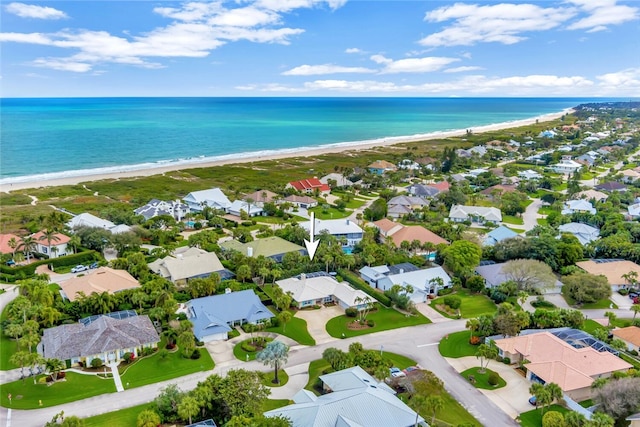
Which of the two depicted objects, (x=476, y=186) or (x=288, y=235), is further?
(x=476, y=186)

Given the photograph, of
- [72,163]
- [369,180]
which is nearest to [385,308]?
[369,180]

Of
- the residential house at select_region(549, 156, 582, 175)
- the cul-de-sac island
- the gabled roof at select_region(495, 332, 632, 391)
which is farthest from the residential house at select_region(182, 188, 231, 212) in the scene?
the residential house at select_region(549, 156, 582, 175)

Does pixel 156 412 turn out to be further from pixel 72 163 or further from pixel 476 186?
pixel 72 163

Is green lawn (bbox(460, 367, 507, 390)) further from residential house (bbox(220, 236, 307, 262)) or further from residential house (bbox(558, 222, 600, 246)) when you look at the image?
residential house (bbox(558, 222, 600, 246))

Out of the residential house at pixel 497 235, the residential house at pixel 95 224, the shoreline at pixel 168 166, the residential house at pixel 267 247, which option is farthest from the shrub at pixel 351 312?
the shoreline at pixel 168 166

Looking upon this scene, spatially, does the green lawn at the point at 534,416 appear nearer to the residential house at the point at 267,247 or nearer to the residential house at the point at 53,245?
the residential house at the point at 267,247

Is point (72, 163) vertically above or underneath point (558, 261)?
above

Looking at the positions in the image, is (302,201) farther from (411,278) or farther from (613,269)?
(613,269)

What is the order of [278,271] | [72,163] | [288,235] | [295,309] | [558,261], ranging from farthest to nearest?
[72,163]
[288,235]
[558,261]
[278,271]
[295,309]
